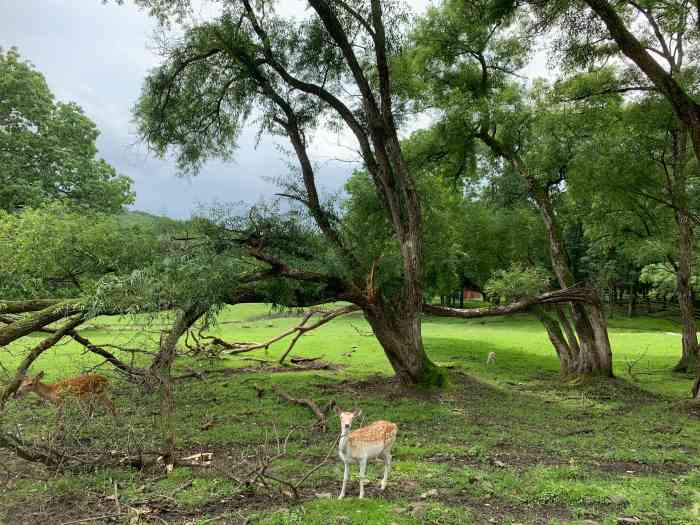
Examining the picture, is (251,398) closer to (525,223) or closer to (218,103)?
(218,103)

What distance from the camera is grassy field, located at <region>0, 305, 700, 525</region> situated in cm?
536

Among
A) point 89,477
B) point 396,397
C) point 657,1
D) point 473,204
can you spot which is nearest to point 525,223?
point 473,204

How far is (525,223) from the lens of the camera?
1922cm

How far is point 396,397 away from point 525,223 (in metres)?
10.3

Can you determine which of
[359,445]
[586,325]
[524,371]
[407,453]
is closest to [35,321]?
[359,445]

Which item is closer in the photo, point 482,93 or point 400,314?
point 400,314

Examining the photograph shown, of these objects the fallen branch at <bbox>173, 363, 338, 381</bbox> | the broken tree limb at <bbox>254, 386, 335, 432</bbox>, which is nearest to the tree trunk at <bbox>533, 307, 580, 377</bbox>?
the fallen branch at <bbox>173, 363, 338, 381</bbox>

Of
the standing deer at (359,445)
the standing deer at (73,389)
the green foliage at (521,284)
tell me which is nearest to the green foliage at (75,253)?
the standing deer at (73,389)

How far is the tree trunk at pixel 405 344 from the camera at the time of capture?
12.4 m

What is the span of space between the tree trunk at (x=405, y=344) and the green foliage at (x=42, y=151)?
18.0m

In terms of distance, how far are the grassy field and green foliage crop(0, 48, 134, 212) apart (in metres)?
11.5

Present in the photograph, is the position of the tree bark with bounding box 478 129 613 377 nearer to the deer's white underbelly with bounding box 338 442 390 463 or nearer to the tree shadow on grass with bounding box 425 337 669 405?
the tree shadow on grass with bounding box 425 337 669 405

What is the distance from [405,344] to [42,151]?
73.0ft

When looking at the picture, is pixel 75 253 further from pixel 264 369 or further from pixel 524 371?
pixel 524 371
